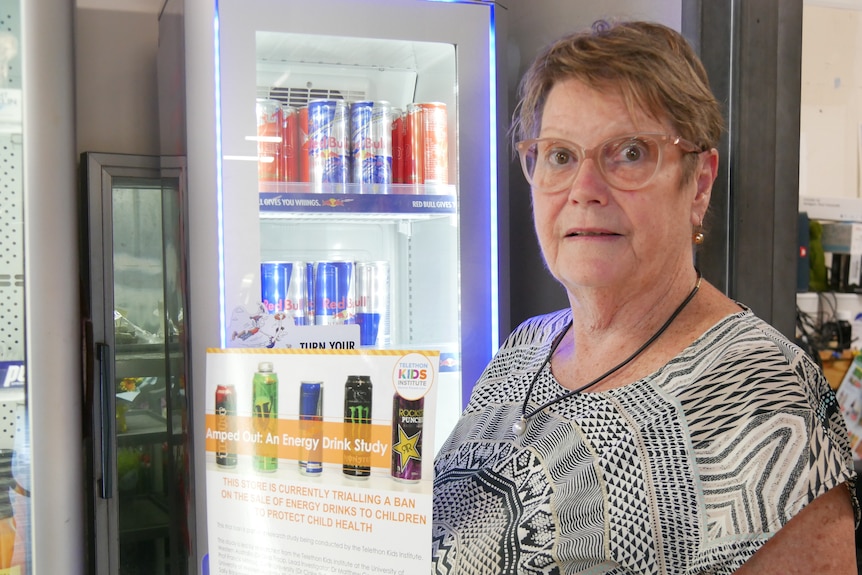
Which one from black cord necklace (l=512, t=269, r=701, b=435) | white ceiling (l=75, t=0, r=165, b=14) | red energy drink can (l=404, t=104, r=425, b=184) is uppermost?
white ceiling (l=75, t=0, r=165, b=14)

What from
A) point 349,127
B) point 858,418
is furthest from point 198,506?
point 858,418

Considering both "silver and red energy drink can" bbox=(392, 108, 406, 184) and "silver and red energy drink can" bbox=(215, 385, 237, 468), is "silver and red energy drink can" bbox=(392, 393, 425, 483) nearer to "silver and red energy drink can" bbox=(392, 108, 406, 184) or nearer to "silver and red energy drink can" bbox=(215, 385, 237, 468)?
"silver and red energy drink can" bbox=(215, 385, 237, 468)

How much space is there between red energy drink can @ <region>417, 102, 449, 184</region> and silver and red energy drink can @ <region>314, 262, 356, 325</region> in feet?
0.96

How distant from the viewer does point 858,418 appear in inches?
64.9

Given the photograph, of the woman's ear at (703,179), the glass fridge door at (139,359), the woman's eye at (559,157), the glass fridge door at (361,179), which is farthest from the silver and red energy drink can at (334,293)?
the woman's ear at (703,179)

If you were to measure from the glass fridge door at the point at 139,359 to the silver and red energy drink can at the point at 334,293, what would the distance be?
1.21ft

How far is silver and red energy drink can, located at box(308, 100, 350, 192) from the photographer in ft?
6.10

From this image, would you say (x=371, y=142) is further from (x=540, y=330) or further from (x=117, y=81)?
(x=117, y=81)

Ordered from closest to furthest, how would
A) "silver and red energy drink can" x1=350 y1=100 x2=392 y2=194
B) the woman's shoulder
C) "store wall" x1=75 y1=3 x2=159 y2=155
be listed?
the woman's shoulder < "silver and red energy drink can" x1=350 y1=100 x2=392 y2=194 < "store wall" x1=75 y1=3 x2=159 y2=155

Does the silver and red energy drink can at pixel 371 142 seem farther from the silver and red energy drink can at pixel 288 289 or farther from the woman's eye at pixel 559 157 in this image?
the woman's eye at pixel 559 157

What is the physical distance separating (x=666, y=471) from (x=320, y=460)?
0.48 meters

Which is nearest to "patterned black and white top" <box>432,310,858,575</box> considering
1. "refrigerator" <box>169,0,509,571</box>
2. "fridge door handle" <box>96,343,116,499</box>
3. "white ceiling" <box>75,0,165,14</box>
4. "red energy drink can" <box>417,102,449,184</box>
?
"refrigerator" <box>169,0,509,571</box>

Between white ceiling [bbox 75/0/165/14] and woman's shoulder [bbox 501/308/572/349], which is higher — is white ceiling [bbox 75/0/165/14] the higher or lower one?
the higher one

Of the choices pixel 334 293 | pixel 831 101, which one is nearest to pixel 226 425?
pixel 334 293
